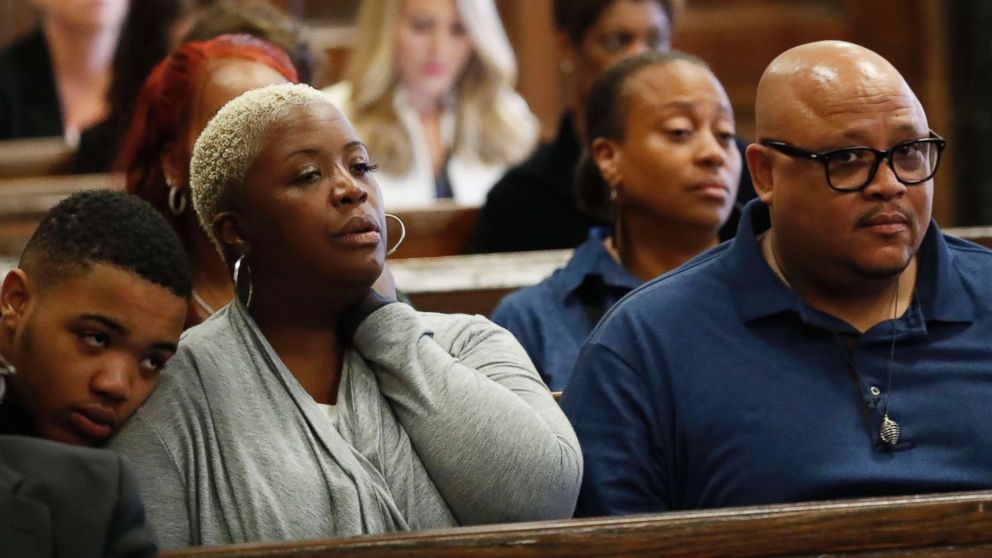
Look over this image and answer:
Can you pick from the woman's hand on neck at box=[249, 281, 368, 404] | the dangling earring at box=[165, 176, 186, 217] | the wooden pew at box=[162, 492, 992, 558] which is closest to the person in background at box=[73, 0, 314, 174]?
the dangling earring at box=[165, 176, 186, 217]

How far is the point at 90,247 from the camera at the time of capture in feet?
5.05

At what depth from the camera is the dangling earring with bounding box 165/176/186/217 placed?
6.81 feet

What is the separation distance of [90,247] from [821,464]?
0.79m

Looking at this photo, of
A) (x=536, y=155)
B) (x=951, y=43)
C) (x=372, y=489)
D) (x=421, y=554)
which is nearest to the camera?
(x=421, y=554)

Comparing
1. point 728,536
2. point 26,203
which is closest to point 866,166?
point 728,536

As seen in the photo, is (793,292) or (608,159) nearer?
(793,292)

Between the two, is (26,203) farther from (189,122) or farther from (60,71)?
(60,71)

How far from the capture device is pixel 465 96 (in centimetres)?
341

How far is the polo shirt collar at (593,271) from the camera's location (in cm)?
233

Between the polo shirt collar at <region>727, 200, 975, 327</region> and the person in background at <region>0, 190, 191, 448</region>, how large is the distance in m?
0.64

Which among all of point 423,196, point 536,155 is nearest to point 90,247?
point 536,155

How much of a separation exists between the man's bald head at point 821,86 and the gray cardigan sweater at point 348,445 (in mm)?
445

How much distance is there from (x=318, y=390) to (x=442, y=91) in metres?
1.86

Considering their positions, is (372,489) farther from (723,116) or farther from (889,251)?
(723,116)
